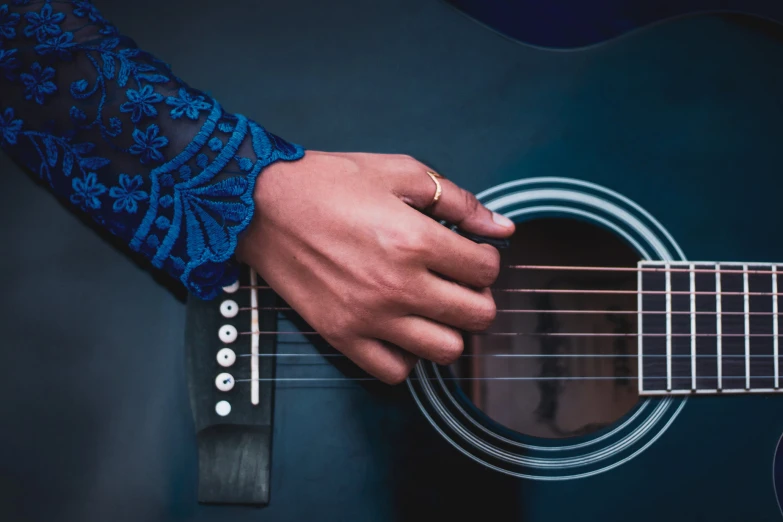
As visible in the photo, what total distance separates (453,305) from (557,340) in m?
0.31

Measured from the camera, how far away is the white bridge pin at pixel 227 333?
0.75m

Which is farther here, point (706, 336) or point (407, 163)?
point (706, 336)

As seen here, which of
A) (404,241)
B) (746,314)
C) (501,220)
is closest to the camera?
(404,241)

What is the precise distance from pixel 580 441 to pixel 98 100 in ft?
2.59

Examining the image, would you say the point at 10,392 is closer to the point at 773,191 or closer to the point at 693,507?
the point at 693,507

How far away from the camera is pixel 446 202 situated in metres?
0.71

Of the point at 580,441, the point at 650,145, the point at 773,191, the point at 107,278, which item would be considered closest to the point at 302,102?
the point at 107,278

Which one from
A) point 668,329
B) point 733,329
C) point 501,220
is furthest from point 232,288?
point 733,329

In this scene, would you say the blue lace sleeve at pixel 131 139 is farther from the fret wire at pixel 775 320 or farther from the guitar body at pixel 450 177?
the fret wire at pixel 775 320

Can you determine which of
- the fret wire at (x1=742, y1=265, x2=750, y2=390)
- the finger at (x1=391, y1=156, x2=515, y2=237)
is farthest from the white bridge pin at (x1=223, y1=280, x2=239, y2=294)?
the fret wire at (x1=742, y1=265, x2=750, y2=390)

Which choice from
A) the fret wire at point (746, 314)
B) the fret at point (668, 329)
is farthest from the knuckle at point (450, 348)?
the fret wire at point (746, 314)

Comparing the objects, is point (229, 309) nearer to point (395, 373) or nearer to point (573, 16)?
point (395, 373)

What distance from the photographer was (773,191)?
2.90ft

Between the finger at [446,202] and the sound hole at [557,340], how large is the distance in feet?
0.59
